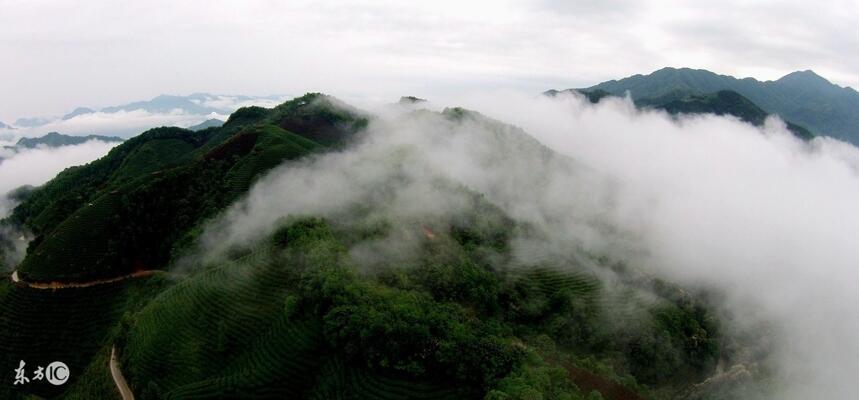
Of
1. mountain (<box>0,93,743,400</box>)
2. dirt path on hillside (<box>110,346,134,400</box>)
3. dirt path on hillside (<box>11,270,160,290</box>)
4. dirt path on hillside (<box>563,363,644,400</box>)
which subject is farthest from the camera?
dirt path on hillside (<box>11,270,160,290</box>)

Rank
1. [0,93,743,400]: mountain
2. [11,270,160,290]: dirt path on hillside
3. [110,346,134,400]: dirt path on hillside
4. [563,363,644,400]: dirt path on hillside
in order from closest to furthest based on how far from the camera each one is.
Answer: [0,93,743,400]: mountain, [563,363,644,400]: dirt path on hillside, [110,346,134,400]: dirt path on hillside, [11,270,160,290]: dirt path on hillside

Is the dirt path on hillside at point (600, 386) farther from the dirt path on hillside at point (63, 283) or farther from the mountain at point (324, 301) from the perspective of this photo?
the dirt path on hillside at point (63, 283)

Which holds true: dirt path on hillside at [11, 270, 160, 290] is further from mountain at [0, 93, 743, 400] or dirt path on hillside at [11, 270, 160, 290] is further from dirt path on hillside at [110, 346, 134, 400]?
dirt path on hillside at [110, 346, 134, 400]

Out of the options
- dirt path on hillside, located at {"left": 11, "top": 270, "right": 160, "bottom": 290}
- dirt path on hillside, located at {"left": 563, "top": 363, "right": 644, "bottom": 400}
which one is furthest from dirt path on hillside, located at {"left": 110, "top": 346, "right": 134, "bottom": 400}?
dirt path on hillside, located at {"left": 563, "top": 363, "right": 644, "bottom": 400}

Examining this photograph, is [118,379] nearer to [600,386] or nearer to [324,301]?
[324,301]

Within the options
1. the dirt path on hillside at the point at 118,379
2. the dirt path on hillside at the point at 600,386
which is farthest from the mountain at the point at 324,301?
the dirt path on hillside at the point at 118,379

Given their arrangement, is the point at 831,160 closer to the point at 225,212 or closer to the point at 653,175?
the point at 653,175
